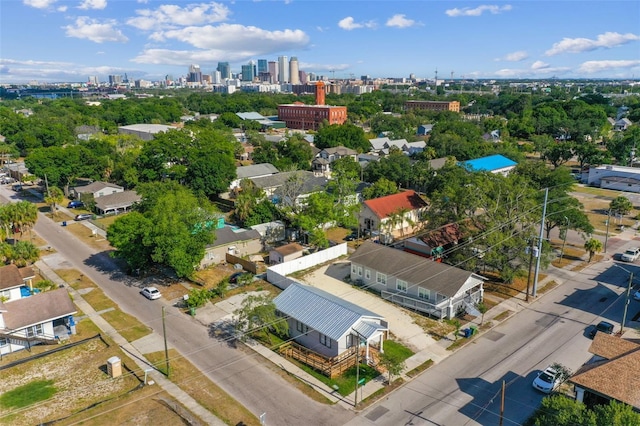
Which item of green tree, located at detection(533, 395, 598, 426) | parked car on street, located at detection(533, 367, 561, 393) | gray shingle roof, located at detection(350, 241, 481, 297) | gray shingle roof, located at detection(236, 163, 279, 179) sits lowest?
parked car on street, located at detection(533, 367, 561, 393)

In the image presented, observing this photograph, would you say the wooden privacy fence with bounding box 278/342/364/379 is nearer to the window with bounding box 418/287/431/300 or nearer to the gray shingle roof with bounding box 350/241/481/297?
the window with bounding box 418/287/431/300

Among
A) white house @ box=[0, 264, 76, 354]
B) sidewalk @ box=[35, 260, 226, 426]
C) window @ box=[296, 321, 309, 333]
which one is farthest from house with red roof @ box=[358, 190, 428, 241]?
white house @ box=[0, 264, 76, 354]

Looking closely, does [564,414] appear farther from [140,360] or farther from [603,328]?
[140,360]

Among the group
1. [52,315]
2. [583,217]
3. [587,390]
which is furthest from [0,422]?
[583,217]

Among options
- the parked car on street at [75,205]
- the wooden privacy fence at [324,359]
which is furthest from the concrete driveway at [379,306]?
the parked car on street at [75,205]

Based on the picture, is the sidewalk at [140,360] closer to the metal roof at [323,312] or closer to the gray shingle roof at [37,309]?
the gray shingle roof at [37,309]

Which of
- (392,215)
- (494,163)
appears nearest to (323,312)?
(392,215)
